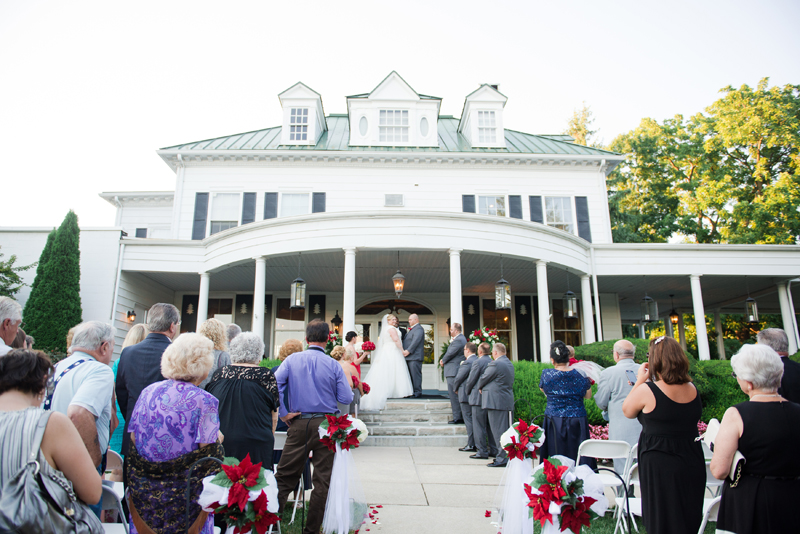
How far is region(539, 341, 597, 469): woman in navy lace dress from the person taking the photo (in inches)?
212

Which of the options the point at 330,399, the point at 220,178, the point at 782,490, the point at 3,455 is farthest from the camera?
the point at 220,178

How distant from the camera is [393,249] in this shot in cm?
1159

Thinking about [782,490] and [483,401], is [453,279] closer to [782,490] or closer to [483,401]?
[483,401]

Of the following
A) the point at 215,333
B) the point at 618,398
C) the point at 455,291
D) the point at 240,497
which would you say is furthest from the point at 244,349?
the point at 455,291

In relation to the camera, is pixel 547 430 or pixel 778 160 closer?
pixel 547 430

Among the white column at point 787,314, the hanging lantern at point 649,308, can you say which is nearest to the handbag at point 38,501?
the hanging lantern at point 649,308

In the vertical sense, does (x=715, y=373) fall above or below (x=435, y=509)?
above

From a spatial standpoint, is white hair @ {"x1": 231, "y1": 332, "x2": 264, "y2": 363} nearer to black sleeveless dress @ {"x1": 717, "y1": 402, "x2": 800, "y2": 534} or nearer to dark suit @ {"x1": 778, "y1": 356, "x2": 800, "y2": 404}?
black sleeveless dress @ {"x1": 717, "y1": 402, "x2": 800, "y2": 534}

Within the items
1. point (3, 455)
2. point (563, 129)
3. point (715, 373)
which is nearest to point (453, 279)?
point (715, 373)

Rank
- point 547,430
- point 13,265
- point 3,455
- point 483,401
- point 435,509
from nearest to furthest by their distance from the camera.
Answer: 1. point 3,455
2. point 435,509
3. point 547,430
4. point 483,401
5. point 13,265

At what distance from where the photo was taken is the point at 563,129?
32.5 m

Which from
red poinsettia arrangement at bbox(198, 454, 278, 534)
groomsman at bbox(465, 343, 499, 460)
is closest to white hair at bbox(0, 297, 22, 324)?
red poinsettia arrangement at bbox(198, 454, 278, 534)

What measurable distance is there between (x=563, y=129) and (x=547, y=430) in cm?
3063

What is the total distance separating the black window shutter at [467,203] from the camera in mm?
15675
